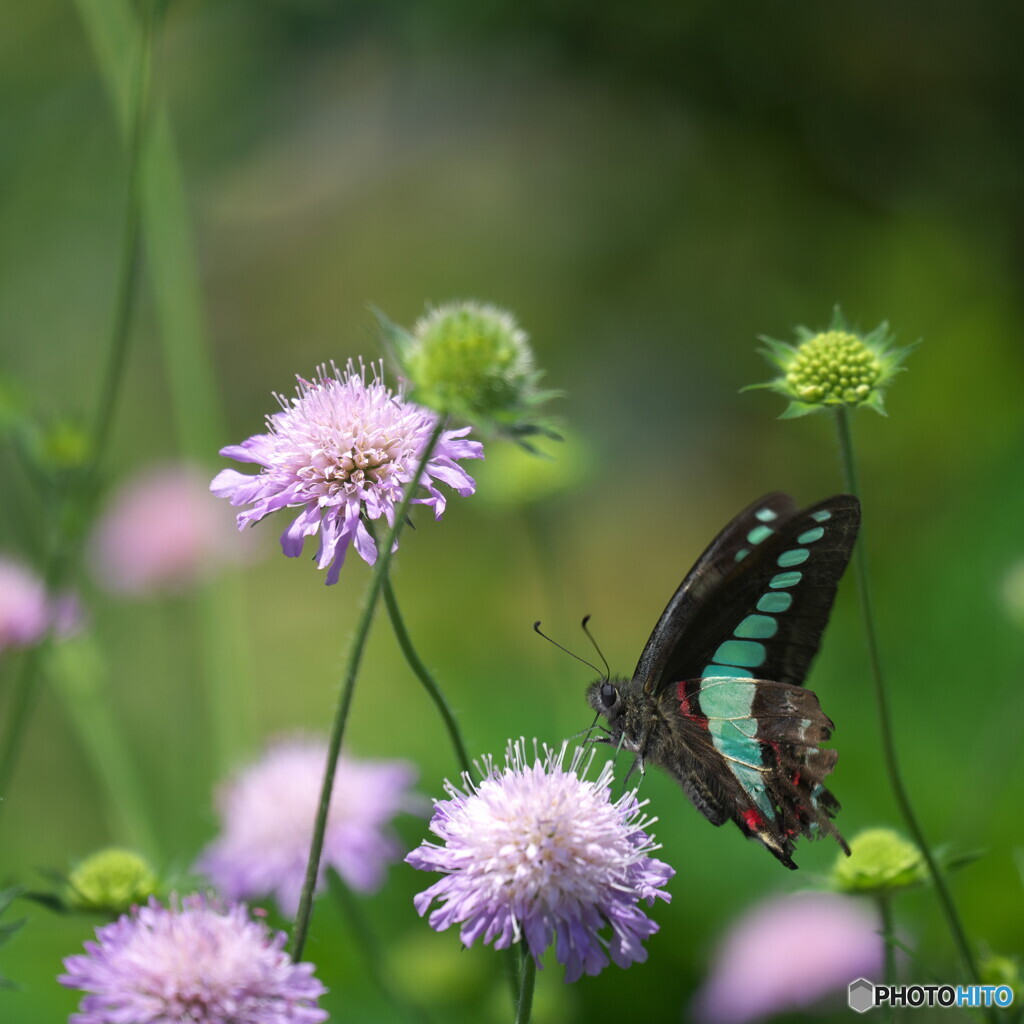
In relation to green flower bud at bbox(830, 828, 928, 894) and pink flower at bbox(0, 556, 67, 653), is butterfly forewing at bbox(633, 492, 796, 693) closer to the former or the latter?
green flower bud at bbox(830, 828, 928, 894)

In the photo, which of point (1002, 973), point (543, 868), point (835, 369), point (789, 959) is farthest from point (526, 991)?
point (789, 959)

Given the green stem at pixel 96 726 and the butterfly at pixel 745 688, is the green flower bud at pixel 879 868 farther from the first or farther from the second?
the green stem at pixel 96 726

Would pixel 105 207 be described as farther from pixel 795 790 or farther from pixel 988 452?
pixel 795 790

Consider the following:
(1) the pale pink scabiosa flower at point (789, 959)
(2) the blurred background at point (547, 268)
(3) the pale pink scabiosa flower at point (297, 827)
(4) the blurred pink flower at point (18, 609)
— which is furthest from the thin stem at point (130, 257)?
(2) the blurred background at point (547, 268)

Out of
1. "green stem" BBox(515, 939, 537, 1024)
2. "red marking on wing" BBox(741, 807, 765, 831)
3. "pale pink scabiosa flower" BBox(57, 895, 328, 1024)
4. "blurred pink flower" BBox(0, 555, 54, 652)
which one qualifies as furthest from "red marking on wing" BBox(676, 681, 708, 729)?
"blurred pink flower" BBox(0, 555, 54, 652)

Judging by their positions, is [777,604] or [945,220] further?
[945,220]

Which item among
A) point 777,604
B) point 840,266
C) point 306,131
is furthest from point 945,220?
point 777,604
